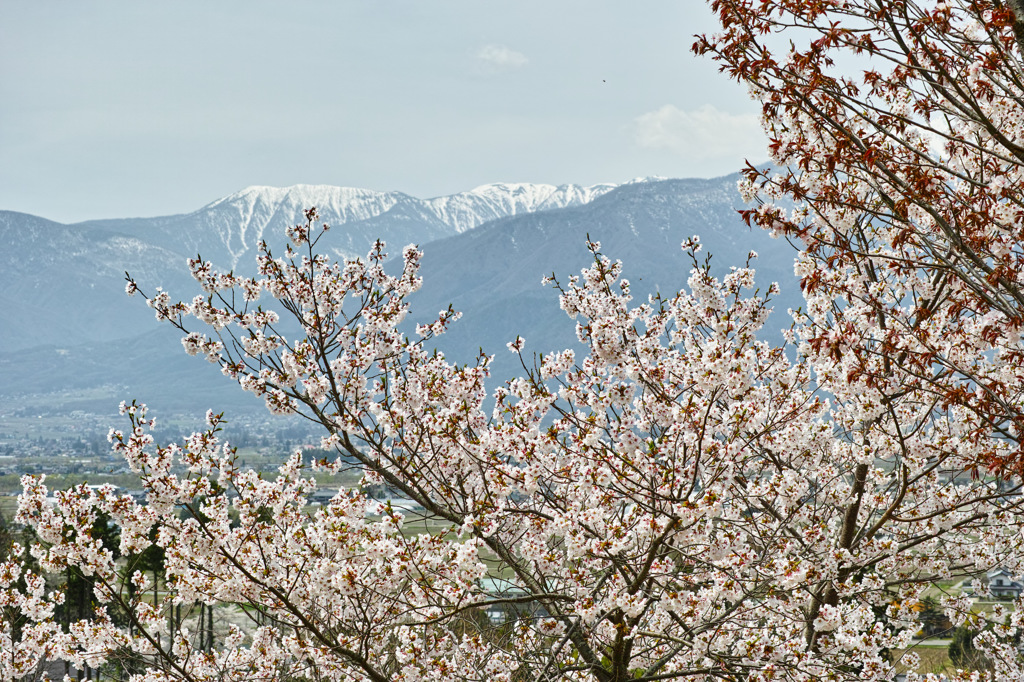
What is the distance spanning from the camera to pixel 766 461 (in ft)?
22.4

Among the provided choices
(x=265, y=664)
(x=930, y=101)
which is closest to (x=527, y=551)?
(x=265, y=664)

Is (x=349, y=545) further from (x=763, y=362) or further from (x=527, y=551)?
(x=763, y=362)

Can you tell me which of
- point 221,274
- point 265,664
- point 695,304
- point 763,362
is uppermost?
point 221,274

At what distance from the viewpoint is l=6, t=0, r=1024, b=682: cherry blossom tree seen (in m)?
4.62

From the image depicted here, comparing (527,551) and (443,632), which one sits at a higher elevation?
(527,551)

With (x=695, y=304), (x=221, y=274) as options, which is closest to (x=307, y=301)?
(x=221, y=274)

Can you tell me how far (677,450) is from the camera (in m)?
5.44

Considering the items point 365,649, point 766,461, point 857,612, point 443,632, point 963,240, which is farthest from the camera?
point 766,461

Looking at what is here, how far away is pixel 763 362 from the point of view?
7465 millimetres

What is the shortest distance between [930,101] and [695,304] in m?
3.46

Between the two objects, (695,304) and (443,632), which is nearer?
(443,632)

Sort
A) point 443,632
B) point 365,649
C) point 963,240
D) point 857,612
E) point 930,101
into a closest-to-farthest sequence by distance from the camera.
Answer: point 963,240
point 930,101
point 365,649
point 857,612
point 443,632

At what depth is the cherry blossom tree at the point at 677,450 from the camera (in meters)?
4.62

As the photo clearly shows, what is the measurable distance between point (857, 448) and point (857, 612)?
48.0 inches
